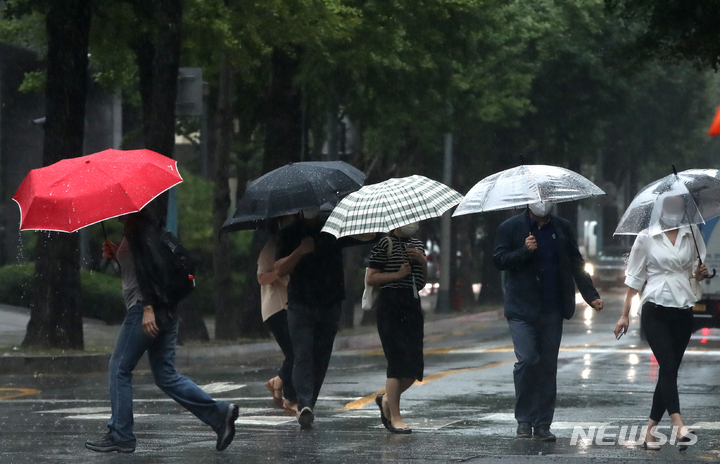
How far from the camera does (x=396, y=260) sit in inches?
337

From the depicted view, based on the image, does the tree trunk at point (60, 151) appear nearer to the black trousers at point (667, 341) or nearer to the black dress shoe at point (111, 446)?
the black dress shoe at point (111, 446)

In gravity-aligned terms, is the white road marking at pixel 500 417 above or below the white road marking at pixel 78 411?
above

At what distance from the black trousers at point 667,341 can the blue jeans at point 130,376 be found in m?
2.89

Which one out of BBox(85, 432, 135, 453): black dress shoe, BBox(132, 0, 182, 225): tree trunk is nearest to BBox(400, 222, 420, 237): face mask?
BBox(85, 432, 135, 453): black dress shoe

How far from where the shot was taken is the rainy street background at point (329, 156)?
9.36 m

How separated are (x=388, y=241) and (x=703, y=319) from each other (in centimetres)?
1260

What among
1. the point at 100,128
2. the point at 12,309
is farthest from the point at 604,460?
the point at 100,128

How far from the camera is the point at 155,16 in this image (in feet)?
52.1

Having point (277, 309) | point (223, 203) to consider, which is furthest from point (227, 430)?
point (223, 203)

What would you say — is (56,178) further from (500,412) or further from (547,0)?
(547,0)

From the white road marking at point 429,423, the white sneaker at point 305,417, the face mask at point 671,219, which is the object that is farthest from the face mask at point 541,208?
the white sneaker at point 305,417

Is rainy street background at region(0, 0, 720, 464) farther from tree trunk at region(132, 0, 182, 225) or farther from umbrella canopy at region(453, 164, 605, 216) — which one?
umbrella canopy at region(453, 164, 605, 216)

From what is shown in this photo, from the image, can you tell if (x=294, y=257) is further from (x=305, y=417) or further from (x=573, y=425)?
(x=573, y=425)

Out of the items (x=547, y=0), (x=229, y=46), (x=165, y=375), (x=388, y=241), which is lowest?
A: (x=165, y=375)
